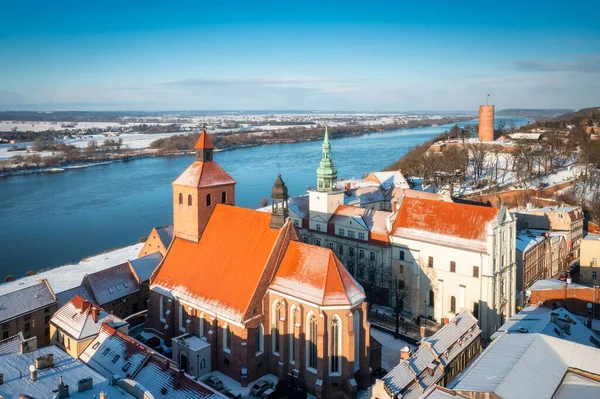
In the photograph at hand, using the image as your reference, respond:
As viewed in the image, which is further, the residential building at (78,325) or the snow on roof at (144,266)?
the snow on roof at (144,266)

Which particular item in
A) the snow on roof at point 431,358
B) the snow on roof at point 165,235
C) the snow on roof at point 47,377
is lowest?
the snow on roof at point 431,358

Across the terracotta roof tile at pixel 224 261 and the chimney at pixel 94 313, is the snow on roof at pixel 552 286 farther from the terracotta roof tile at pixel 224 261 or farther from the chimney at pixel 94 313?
the chimney at pixel 94 313

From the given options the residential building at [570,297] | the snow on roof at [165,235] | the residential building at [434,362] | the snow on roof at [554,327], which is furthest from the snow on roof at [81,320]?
the residential building at [570,297]

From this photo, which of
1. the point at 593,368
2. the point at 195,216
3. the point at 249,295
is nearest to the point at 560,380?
the point at 593,368

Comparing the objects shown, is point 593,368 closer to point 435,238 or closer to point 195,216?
point 435,238

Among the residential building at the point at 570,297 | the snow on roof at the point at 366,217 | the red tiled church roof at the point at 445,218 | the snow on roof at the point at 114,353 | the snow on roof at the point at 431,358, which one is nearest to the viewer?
the snow on roof at the point at 431,358

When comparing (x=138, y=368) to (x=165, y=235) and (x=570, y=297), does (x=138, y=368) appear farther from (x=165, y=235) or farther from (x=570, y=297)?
(x=570, y=297)

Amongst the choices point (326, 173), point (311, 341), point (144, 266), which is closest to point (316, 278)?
point (311, 341)
